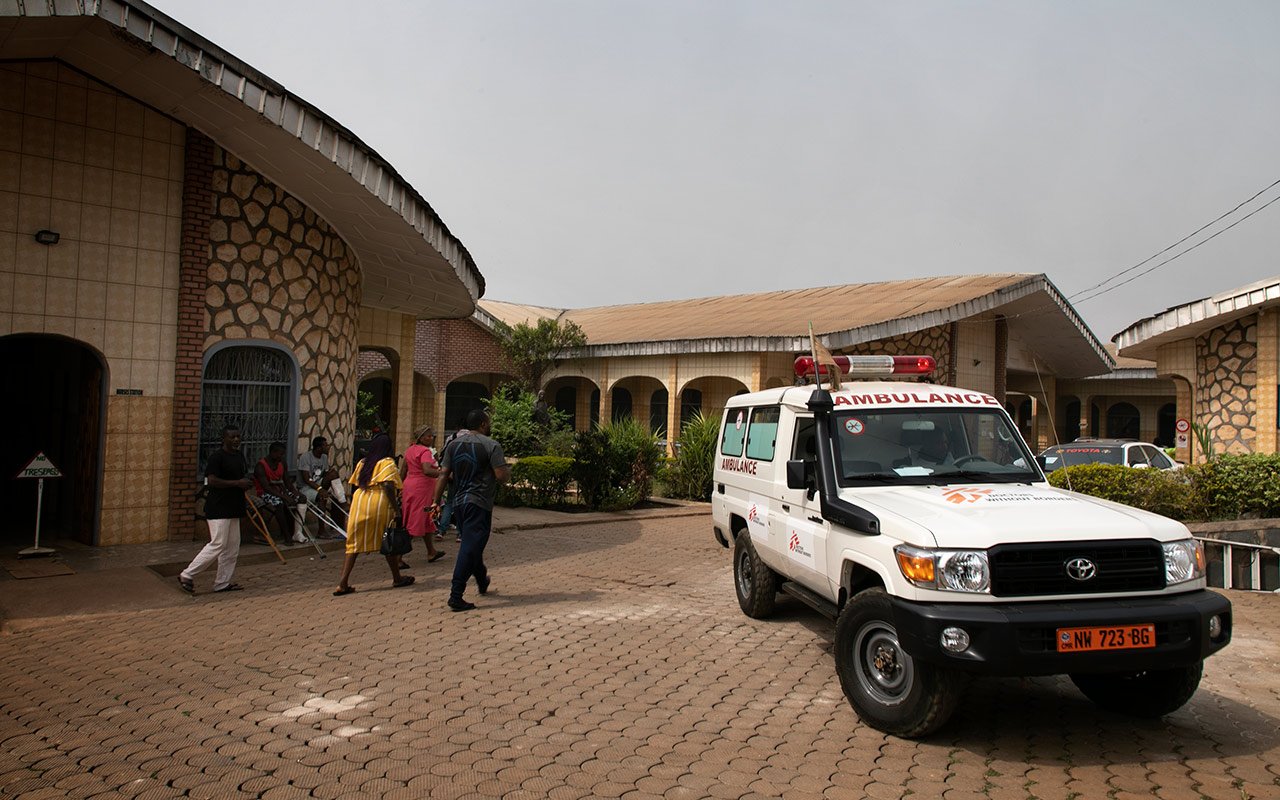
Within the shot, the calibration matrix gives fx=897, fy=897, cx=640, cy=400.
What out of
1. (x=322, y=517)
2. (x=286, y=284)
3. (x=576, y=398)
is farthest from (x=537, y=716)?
(x=576, y=398)

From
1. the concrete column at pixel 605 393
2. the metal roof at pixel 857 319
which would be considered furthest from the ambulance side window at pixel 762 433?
the concrete column at pixel 605 393

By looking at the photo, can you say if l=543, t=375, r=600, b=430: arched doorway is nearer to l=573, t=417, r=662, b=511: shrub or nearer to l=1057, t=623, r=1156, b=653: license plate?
l=573, t=417, r=662, b=511: shrub

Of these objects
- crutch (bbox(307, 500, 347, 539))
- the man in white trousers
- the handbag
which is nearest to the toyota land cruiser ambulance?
the handbag

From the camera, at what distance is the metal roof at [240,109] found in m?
8.32

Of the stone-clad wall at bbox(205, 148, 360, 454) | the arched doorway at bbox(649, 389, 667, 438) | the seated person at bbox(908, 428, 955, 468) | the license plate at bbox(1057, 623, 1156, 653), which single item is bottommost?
the license plate at bbox(1057, 623, 1156, 653)

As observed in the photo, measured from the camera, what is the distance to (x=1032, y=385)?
95.9 feet

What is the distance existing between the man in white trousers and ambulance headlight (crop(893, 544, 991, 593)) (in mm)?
6468

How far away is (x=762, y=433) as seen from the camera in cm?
758

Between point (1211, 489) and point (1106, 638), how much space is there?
8180mm

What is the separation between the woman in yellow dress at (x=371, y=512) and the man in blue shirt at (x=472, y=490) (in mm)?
785

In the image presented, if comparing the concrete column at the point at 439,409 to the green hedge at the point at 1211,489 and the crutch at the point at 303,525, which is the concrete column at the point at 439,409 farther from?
the green hedge at the point at 1211,489

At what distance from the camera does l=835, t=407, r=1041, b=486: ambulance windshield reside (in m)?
5.89

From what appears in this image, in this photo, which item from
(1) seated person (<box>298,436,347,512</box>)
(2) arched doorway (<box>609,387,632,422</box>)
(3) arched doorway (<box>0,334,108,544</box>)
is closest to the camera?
(3) arched doorway (<box>0,334,108,544</box>)

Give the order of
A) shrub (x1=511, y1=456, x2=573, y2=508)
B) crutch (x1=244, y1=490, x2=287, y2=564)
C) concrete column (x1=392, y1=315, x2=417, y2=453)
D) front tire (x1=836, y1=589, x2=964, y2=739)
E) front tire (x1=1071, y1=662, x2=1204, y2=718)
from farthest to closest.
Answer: concrete column (x1=392, y1=315, x2=417, y2=453) → shrub (x1=511, y1=456, x2=573, y2=508) → crutch (x1=244, y1=490, x2=287, y2=564) → front tire (x1=1071, y1=662, x2=1204, y2=718) → front tire (x1=836, y1=589, x2=964, y2=739)
